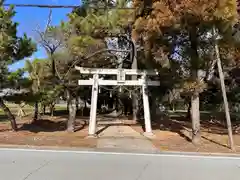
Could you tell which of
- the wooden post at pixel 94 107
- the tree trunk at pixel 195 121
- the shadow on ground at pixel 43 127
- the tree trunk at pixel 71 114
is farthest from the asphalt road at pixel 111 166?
the shadow on ground at pixel 43 127

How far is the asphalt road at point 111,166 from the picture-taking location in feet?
27.8

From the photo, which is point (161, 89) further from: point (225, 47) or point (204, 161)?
point (204, 161)

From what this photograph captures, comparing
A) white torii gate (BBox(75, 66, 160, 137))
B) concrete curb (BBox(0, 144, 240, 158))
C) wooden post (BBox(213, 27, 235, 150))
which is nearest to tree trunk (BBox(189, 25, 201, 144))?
wooden post (BBox(213, 27, 235, 150))

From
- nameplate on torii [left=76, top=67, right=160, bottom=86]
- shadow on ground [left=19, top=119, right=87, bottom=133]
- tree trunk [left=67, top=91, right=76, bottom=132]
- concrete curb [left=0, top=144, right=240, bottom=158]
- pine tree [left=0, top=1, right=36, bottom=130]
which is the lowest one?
concrete curb [left=0, top=144, right=240, bottom=158]

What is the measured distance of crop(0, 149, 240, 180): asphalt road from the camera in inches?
333

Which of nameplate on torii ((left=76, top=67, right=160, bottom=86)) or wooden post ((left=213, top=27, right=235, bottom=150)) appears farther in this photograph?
nameplate on torii ((left=76, top=67, right=160, bottom=86))

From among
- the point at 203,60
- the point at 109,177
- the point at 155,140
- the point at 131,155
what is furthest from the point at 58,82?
the point at 109,177

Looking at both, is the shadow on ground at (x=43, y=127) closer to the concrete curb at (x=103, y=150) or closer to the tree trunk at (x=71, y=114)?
the tree trunk at (x=71, y=114)

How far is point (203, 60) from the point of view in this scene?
1602cm

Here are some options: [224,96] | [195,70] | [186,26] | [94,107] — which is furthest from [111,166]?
[94,107]

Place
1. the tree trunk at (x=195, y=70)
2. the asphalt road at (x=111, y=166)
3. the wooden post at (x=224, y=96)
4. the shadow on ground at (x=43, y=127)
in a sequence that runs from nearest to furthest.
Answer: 1. the asphalt road at (x=111, y=166)
2. the wooden post at (x=224, y=96)
3. the tree trunk at (x=195, y=70)
4. the shadow on ground at (x=43, y=127)

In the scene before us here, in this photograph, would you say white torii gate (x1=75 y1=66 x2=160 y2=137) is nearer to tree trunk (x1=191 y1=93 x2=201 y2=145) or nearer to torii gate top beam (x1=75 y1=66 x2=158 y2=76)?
torii gate top beam (x1=75 y1=66 x2=158 y2=76)

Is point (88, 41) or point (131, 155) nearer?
point (131, 155)

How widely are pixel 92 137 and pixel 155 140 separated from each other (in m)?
2.80
